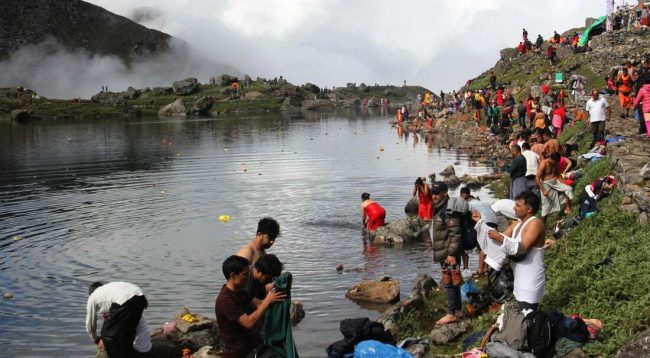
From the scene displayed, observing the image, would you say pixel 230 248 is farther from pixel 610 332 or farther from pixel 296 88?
pixel 296 88

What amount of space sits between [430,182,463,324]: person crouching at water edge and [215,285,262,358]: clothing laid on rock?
15.8ft

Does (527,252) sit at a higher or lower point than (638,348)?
higher

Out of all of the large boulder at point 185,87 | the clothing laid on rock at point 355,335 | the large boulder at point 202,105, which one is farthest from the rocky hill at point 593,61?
the large boulder at point 185,87

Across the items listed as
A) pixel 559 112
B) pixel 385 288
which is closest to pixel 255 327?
pixel 385 288

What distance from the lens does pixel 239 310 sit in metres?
8.43

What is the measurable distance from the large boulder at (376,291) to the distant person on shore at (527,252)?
667 cm

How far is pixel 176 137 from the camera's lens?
70312 millimetres

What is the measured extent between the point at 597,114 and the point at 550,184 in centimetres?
877

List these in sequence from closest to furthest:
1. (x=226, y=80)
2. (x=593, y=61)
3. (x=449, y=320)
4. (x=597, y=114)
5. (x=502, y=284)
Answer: (x=449, y=320)
(x=502, y=284)
(x=597, y=114)
(x=593, y=61)
(x=226, y=80)

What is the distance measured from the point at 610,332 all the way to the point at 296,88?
15235 cm

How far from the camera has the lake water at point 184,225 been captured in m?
16.9

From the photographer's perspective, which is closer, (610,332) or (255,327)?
(255,327)

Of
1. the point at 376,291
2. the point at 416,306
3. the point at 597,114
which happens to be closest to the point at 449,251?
the point at 416,306

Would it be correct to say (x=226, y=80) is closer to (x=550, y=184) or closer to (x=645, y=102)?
(x=645, y=102)
